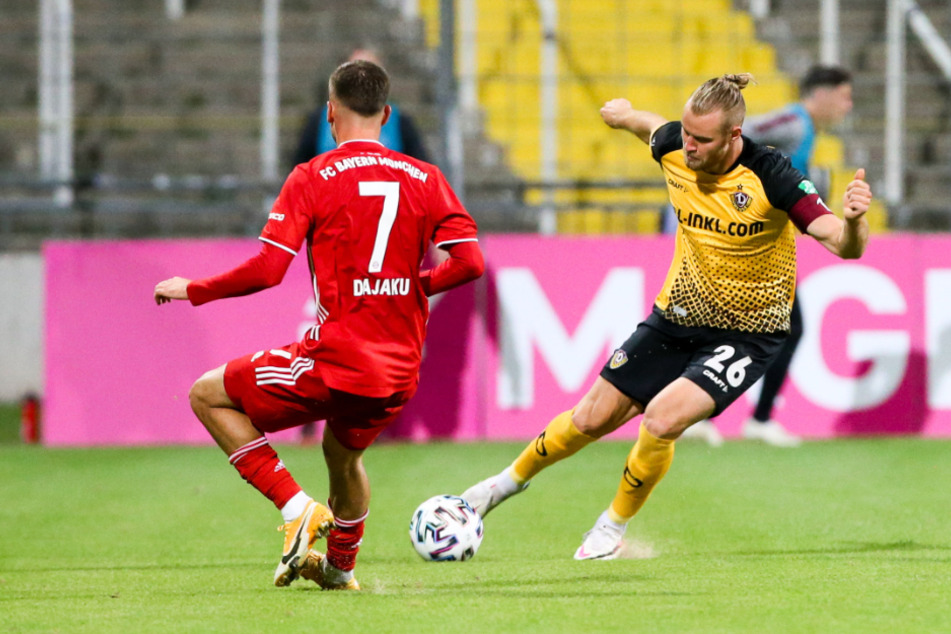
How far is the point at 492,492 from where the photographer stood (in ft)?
20.6

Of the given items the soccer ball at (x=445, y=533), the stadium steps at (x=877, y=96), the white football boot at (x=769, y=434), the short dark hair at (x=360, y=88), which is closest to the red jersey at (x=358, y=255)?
the short dark hair at (x=360, y=88)

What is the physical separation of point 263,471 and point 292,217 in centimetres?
86

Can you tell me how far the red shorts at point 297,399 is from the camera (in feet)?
16.0

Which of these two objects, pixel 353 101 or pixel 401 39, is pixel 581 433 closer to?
pixel 353 101

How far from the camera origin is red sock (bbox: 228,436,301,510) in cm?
496

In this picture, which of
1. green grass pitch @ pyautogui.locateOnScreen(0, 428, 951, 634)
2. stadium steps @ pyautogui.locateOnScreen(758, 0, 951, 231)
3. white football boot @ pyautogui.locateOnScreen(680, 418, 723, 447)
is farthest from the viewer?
stadium steps @ pyautogui.locateOnScreen(758, 0, 951, 231)

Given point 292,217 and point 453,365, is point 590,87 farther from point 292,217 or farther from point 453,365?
point 292,217

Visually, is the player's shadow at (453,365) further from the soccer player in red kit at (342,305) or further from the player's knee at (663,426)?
the soccer player in red kit at (342,305)

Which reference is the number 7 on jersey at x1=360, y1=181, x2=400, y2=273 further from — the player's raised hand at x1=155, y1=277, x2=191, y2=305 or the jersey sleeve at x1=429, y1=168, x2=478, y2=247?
the player's raised hand at x1=155, y1=277, x2=191, y2=305

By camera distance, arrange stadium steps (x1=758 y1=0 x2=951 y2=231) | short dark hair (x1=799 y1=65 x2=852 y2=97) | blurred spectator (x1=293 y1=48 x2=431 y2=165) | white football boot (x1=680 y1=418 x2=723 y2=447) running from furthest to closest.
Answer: stadium steps (x1=758 y1=0 x2=951 y2=231)
white football boot (x1=680 y1=418 x2=723 y2=447)
blurred spectator (x1=293 y1=48 x2=431 y2=165)
short dark hair (x1=799 y1=65 x2=852 y2=97)

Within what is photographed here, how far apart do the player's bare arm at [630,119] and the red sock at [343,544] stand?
2175 millimetres

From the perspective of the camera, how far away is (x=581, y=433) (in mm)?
6156

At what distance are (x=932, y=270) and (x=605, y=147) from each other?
3458mm

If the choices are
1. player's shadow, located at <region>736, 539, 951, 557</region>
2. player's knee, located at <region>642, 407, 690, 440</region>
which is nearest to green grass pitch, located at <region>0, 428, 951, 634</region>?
player's shadow, located at <region>736, 539, 951, 557</region>
